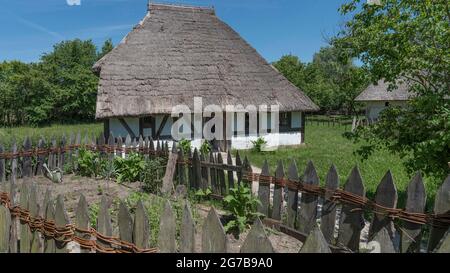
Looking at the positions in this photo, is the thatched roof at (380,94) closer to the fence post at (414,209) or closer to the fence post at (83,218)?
the fence post at (414,209)

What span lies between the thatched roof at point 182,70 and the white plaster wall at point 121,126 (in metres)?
0.72

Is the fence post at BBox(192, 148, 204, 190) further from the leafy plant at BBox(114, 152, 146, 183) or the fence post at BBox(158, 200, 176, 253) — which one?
the fence post at BBox(158, 200, 176, 253)

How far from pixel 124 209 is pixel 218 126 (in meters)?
13.1

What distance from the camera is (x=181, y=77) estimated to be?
617 inches

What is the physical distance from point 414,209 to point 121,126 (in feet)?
41.5

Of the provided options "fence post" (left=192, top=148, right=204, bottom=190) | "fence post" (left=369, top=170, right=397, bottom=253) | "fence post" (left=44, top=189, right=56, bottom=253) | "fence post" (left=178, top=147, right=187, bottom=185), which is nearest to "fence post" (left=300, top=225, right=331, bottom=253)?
"fence post" (left=369, top=170, right=397, bottom=253)

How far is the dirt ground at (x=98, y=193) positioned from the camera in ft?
15.1

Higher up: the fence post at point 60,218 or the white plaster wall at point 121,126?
the white plaster wall at point 121,126

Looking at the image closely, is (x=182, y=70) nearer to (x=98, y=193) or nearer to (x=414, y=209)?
(x=98, y=193)

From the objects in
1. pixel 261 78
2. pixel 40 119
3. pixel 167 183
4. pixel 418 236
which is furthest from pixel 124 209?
pixel 40 119

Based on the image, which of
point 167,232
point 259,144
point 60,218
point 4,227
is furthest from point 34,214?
point 259,144

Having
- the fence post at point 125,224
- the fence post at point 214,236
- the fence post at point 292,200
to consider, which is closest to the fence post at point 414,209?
the fence post at point 292,200

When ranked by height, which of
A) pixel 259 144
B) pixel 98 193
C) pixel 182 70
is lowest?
pixel 98 193

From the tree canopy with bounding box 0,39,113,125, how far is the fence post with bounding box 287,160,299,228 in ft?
101
